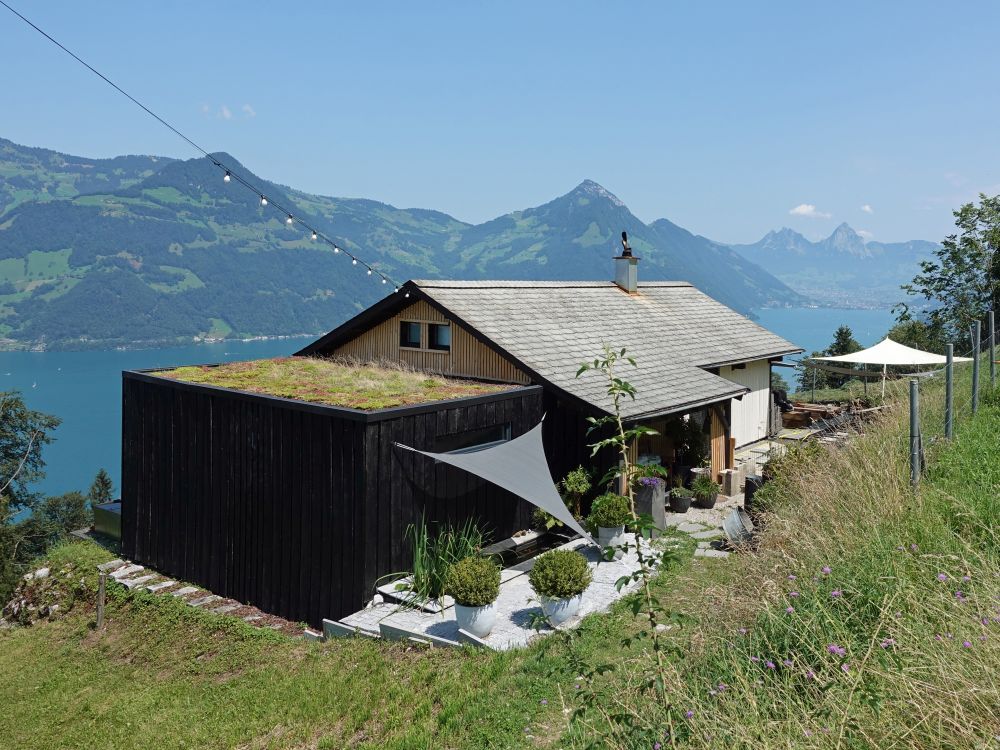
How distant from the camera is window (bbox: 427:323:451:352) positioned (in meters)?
15.6

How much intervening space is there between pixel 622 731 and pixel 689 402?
1133 cm

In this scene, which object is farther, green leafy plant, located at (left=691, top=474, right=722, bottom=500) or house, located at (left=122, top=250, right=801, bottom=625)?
green leafy plant, located at (left=691, top=474, right=722, bottom=500)

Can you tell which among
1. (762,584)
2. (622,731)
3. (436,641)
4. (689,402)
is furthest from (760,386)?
(622,731)

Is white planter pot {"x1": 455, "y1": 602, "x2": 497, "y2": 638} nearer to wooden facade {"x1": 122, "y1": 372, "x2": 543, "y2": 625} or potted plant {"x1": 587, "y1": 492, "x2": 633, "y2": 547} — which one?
wooden facade {"x1": 122, "y1": 372, "x2": 543, "y2": 625}

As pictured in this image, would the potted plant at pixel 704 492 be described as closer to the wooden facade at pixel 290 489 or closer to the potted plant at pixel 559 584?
the wooden facade at pixel 290 489

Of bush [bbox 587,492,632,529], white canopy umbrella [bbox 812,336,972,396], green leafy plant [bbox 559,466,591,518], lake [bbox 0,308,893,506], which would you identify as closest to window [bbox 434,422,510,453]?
green leafy plant [bbox 559,466,591,518]

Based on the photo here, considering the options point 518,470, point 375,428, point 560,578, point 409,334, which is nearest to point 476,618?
point 560,578

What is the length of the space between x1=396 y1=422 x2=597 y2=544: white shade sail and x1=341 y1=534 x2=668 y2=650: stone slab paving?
82 centimetres

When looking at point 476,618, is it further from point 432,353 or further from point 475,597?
point 432,353

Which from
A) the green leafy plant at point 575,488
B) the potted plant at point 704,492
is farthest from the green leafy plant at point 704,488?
the green leafy plant at point 575,488

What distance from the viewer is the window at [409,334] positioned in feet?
53.3

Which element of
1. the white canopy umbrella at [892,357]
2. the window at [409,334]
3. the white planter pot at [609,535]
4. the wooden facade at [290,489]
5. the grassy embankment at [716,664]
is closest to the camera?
the grassy embankment at [716,664]

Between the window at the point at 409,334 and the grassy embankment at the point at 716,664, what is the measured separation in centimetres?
721

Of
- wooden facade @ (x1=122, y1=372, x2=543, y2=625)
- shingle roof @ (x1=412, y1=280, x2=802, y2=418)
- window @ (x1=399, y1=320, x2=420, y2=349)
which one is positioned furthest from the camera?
window @ (x1=399, y1=320, x2=420, y2=349)
